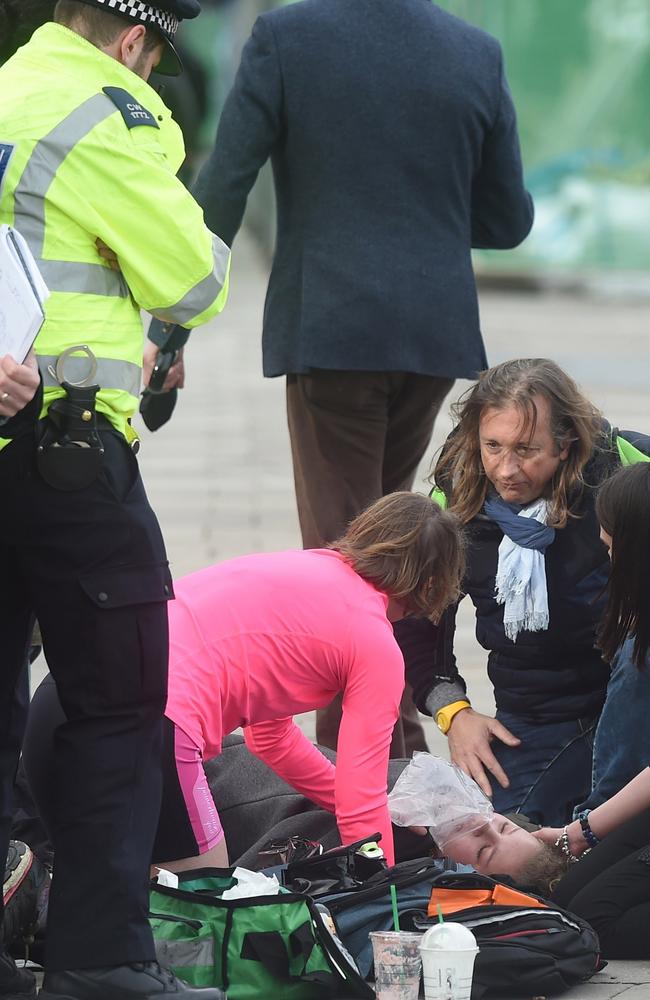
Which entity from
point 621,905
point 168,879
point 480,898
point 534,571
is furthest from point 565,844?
point 168,879

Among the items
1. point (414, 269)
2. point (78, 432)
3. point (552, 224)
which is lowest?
point (552, 224)

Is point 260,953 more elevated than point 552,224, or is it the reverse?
point 260,953

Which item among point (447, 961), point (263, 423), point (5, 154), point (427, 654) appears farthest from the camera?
point (263, 423)

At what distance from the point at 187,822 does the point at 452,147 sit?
1981mm

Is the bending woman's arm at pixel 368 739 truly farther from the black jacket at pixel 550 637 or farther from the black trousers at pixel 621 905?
the black jacket at pixel 550 637

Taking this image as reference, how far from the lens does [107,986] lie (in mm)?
3098

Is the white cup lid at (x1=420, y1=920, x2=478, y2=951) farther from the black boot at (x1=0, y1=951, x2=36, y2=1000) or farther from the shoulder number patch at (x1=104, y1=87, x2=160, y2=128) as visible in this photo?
the shoulder number patch at (x1=104, y1=87, x2=160, y2=128)

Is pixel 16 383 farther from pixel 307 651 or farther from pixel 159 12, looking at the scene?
pixel 307 651

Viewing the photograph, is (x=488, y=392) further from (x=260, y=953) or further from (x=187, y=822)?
(x=260, y=953)

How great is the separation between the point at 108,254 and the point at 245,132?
1733 mm

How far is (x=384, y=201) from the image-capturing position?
484cm

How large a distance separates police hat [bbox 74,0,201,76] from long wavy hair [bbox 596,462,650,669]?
140cm

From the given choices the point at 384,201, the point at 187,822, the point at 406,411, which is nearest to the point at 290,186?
the point at 384,201

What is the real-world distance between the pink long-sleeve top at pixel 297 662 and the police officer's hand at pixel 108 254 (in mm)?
1070
